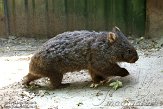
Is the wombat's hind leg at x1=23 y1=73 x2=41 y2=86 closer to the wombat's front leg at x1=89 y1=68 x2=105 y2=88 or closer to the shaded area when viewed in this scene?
the wombat's front leg at x1=89 y1=68 x2=105 y2=88

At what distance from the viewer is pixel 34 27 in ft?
23.8

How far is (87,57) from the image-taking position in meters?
4.88

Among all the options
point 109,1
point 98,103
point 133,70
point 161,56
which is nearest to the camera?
→ point 98,103

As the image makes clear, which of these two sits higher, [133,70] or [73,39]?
[73,39]

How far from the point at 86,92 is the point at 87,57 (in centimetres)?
41

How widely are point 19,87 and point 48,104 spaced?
695 mm

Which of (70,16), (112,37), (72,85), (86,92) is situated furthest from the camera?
(70,16)

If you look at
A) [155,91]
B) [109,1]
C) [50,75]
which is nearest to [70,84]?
[50,75]

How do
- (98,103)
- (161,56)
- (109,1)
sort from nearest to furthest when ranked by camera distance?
1. (98,103)
2. (161,56)
3. (109,1)

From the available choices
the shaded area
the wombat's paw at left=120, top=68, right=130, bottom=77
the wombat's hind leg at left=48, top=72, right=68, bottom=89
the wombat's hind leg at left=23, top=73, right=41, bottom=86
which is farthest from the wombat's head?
the shaded area

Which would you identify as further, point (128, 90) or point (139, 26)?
point (139, 26)

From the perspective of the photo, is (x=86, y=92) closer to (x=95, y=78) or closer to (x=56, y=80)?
(x=95, y=78)

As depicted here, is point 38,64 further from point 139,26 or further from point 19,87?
point 139,26

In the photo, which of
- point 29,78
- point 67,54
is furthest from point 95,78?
point 29,78
